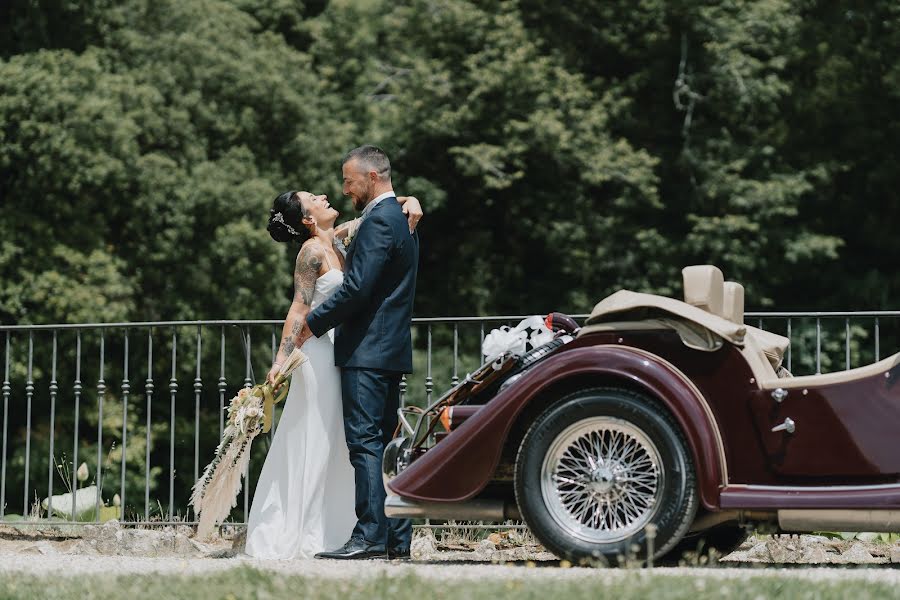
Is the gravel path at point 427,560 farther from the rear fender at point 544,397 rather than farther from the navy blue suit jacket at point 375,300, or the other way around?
the navy blue suit jacket at point 375,300

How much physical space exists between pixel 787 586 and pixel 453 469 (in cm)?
183

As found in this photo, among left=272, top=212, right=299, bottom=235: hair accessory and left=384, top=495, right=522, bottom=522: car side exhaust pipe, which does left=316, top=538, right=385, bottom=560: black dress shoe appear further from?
left=272, top=212, right=299, bottom=235: hair accessory

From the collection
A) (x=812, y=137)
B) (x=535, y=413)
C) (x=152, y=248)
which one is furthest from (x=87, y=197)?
(x=535, y=413)

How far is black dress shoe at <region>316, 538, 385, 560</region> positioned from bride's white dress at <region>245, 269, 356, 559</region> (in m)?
0.33

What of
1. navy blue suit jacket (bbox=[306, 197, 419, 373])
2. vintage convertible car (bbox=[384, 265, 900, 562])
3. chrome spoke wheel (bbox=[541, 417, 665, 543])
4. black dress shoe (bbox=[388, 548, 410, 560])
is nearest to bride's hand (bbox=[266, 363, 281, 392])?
navy blue suit jacket (bbox=[306, 197, 419, 373])

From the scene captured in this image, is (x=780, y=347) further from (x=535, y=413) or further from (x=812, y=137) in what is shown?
(x=812, y=137)

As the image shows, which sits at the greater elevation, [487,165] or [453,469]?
[487,165]

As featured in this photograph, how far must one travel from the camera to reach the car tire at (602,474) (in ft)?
19.9

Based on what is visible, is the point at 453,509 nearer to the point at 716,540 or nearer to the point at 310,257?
the point at 716,540

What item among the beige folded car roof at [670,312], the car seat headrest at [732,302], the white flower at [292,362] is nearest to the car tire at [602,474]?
the beige folded car roof at [670,312]

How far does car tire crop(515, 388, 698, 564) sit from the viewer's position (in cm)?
605

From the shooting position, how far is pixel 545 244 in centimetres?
2570

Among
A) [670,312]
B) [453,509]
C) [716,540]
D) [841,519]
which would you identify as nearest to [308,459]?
[453,509]

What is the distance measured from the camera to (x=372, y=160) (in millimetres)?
7297
